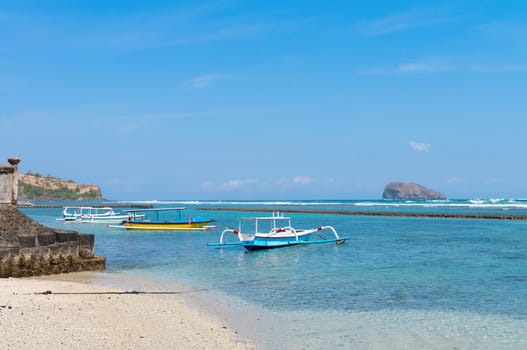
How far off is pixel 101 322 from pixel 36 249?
10.4m

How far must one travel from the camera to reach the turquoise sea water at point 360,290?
1238 cm

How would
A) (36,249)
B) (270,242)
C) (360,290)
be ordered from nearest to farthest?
(360,290)
(36,249)
(270,242)

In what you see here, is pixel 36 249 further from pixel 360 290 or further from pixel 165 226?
pixel 165 226

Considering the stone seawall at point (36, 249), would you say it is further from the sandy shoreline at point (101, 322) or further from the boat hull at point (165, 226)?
the boat hull at point (165, 226)

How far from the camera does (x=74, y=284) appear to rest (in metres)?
18.5

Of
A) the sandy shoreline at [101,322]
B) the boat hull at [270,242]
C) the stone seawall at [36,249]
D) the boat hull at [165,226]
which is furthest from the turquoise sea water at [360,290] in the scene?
the boat hull at [165,226]

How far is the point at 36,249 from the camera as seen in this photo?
2111cm

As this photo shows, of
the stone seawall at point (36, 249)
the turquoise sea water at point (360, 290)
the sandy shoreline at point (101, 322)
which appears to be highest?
the stone seawall at point (36, 249)

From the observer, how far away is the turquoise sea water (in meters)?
12.4

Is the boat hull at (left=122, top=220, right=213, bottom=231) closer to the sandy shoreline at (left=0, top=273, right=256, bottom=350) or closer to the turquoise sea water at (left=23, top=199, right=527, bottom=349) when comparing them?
the turquoise sea water at (left=23, top=199, right=527, bottom=349)

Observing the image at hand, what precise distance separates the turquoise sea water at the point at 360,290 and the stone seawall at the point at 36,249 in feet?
6.37

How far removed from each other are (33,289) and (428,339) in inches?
462

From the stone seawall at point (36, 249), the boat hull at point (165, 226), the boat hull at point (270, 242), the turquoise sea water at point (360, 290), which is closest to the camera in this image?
the turquoise sea water at point (360, 290)

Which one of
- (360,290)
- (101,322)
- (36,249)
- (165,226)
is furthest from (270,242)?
(165,226)
